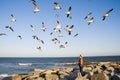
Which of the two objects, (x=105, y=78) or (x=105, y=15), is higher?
(x=105, y=15)

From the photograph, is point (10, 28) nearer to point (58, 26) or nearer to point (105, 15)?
point (58, 26)

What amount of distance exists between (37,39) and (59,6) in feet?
14.8

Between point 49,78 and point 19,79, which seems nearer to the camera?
point 49,78

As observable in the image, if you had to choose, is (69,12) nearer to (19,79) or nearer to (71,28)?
(71,28)

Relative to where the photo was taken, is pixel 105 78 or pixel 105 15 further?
pixel 105 15

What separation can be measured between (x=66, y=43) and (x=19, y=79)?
299 inches

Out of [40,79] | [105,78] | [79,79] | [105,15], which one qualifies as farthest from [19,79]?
[105,15]

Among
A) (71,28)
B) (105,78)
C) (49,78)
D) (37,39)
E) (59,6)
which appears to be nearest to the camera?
(105,78)

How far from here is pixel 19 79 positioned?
16.3 m

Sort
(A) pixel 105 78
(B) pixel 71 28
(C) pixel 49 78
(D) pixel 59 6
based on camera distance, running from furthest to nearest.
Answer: (B) pixel 71 28 → (D) pixel 59 6 → (C) pixel 49 78 → (A) pixel 105 78

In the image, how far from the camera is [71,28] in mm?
20859

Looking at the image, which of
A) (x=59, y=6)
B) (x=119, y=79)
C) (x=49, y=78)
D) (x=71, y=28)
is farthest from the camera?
(x=71, y=28)

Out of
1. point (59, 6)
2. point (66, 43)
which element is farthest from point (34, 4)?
point (66, 43)

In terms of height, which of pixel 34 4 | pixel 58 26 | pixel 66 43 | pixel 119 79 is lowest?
pixel 119 79
